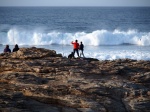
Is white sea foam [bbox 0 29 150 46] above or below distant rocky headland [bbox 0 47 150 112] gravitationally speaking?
above

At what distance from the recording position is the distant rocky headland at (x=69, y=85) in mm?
9633

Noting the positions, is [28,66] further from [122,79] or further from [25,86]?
[122,79]

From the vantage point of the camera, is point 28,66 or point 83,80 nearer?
point 83,80

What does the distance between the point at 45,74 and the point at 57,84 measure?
110cm

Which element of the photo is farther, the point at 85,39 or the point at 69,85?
the point at 85,39

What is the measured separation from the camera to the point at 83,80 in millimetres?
11312

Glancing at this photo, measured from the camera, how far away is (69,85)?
35.2ft

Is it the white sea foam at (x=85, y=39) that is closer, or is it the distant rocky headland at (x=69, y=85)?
the distant rocky headland at (x=69, y=85)

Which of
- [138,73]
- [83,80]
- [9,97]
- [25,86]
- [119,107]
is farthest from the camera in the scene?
[138,73]

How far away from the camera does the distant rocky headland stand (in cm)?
963

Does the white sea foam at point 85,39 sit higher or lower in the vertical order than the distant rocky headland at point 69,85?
higher

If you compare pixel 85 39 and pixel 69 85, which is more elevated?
pixel 85 39

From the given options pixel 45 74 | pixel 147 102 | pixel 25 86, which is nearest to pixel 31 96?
pixel 25 86

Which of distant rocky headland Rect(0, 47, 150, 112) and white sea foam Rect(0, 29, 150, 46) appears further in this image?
white sea foam Rect(0, 29, 150, 46)
